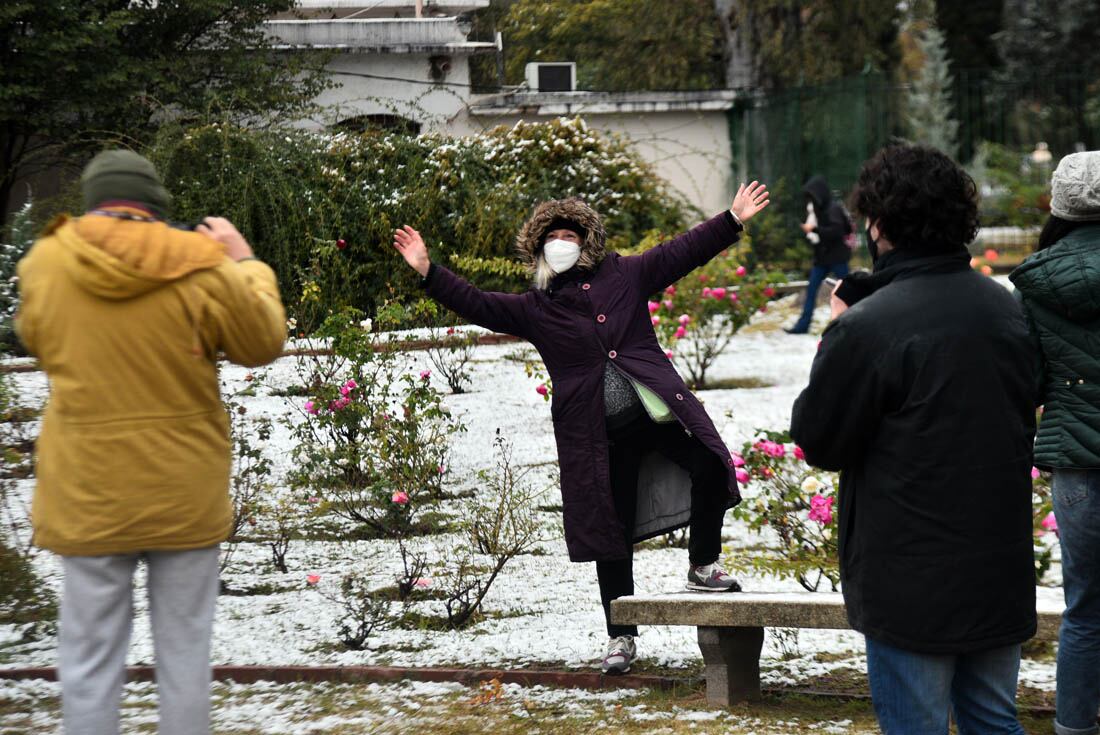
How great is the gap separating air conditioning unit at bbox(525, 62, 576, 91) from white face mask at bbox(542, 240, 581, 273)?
1282 centimetres

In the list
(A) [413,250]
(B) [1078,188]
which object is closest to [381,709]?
(A) [413,250]

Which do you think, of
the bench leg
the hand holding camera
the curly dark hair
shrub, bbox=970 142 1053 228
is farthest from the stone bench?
shrub, bbox=970 142 1053 228

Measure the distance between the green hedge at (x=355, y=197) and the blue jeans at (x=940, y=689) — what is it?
460 cm

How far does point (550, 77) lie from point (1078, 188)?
46.1 ft

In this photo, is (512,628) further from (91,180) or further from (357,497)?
(91,180)

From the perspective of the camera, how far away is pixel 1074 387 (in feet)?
12.1

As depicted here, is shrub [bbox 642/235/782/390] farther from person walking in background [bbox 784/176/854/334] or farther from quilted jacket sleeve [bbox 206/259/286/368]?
quilted jacket sleeve [bbox 206/259/286/368]

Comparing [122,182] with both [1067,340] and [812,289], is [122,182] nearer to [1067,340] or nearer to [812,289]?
[1067,340]

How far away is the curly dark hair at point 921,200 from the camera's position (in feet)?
9.41

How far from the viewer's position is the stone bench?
427 centimetres

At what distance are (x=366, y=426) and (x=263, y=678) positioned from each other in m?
2.00

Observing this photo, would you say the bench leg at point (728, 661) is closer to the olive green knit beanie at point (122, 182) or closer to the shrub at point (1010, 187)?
the olive green knit beanie at point (122, 182)

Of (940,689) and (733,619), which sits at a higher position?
(940,689)

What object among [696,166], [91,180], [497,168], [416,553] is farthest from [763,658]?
[696,166]
